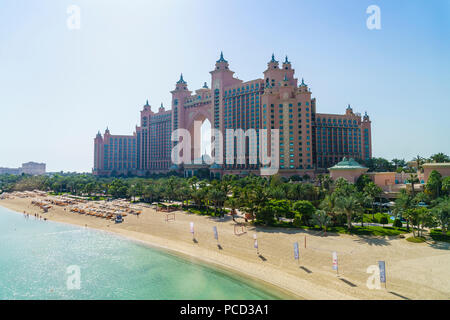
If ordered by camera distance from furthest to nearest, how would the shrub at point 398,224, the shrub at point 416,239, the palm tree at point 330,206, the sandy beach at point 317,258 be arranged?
the palm tree at point 330,206
the shrub at point 398,224
the shrub at point 416,239
the sandy beach at point 317,258

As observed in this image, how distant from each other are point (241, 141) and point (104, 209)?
234ft

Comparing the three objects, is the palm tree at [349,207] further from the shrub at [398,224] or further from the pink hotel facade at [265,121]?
the pink hotel facade at [265,121]

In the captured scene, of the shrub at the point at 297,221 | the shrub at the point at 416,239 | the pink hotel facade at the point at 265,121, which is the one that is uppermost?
the pink hotel facade at the point at 265,121

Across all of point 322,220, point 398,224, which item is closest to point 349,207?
point 322,220

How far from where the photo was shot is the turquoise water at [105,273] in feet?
92.8

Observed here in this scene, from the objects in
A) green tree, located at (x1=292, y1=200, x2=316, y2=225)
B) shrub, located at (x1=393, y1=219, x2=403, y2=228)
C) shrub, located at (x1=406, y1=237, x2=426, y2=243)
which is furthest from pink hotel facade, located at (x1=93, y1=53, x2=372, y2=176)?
shrub, located at (x1=406, y1=237, x2=426, y2=243)

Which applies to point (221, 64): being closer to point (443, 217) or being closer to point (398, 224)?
point (398, 224)

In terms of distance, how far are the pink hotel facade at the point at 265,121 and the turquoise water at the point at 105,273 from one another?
77.4 metres

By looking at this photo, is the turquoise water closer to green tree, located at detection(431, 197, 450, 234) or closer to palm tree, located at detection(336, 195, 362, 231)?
palm tree, located at detection(336, 195, 362, 231)

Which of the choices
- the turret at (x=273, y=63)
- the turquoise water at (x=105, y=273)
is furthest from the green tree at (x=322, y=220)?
the turret at (x=273, y=63)

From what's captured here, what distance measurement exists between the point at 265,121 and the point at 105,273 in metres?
89.3

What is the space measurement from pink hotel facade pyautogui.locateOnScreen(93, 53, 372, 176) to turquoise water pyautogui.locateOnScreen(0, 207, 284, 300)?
254 feet
